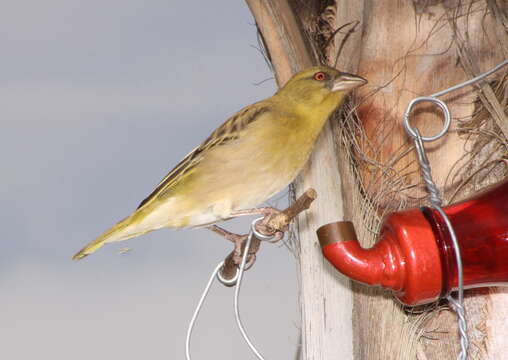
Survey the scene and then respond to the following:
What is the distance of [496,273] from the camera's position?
2025 mm

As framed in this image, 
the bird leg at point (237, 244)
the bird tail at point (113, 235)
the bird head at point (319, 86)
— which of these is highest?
the bird head at point (319, 86)

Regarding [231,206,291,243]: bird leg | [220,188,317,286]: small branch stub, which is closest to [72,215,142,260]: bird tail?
[220,188,317,286]: small branch stub

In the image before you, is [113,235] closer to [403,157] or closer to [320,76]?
[320,76]

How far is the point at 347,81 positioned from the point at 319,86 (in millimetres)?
121

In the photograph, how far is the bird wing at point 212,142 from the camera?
2.53m

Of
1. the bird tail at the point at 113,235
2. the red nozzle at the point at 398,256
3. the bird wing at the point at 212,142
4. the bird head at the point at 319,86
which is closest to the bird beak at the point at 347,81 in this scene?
the bird head at the point at 319,86

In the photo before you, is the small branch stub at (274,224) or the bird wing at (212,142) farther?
the bird wing at (212,142)

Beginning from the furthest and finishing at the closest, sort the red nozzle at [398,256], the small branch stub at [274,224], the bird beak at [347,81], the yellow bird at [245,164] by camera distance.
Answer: the yellow bird at [245,164] < the bird beak at [347,81] < the small branch stub at [274,224] < the red nozzle at [398,256]

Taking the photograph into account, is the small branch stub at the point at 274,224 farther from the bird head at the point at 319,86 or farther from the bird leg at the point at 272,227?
the bird head at the point at 319,86

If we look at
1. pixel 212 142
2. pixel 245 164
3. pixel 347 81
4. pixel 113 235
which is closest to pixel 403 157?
pixel 347 81

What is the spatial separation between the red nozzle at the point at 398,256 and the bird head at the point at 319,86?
509 millimetres

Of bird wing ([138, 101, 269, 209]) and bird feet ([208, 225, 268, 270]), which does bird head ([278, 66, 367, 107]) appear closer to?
bird wing ([138, 101, 269, 209])

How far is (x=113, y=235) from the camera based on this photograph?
2443mm

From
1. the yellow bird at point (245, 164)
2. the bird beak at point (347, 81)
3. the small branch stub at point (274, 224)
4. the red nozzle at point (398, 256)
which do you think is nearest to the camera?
the red nozzle at point (398, 256)
